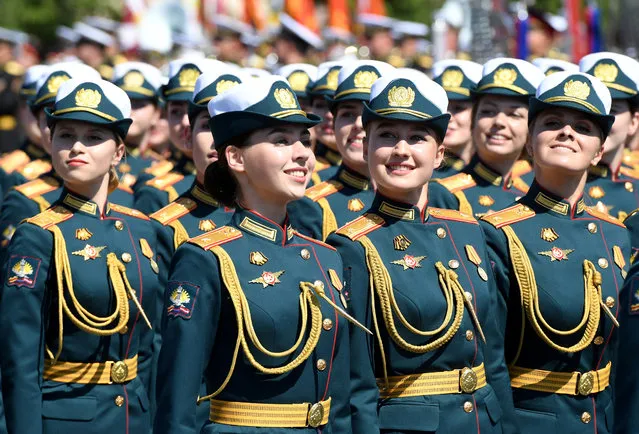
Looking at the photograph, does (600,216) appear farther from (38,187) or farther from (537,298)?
(38,187)

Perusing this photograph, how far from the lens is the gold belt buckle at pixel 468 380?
656cm

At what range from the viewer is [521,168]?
35.2 feet

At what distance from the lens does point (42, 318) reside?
7.13 meters

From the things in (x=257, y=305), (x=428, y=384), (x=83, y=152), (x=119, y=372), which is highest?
(x=83, y=152)

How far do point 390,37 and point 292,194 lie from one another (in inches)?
590

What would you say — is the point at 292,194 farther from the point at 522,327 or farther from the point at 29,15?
the point at 29,15

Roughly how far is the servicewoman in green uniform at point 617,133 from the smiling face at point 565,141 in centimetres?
206

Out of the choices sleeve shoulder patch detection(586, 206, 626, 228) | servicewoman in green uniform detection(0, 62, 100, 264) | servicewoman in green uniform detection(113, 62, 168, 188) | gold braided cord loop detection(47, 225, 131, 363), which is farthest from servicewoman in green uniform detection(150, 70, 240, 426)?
servicewoman in green uniform detection(113, 62, 168, 188)

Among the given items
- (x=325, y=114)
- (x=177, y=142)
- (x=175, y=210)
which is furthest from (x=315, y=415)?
(x=325, y=114)

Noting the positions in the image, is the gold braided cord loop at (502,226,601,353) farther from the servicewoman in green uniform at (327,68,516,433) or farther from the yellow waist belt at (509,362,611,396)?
the servicewoman in green uniform at (327,68,516,433)

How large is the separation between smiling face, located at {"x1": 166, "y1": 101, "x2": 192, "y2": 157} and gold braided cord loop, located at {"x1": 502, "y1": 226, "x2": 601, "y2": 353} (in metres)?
3.05

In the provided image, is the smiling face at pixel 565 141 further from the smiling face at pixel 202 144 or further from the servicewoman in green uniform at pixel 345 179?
the smiling face at pixel 202 144

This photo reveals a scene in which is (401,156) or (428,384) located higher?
A: (401,156)

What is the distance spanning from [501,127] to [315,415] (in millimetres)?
3918
